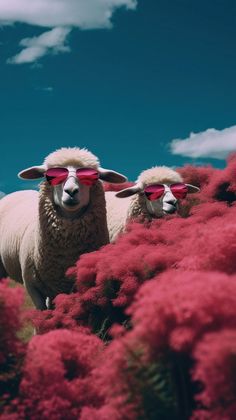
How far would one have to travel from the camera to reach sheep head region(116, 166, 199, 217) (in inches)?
290

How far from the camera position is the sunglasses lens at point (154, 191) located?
7449 millimetres

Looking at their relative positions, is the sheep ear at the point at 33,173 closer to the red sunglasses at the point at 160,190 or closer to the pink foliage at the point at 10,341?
the red sunglasses at the point at 160,190

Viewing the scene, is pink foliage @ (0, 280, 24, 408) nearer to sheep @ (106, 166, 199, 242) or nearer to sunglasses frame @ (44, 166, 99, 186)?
sunglasses frame @ (44, 166, 99, 186)

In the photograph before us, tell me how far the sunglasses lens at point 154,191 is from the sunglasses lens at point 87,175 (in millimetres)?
1048

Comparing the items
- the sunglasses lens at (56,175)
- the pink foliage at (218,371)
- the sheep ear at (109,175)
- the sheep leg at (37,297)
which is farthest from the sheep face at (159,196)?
the pink foliage at (218,371)

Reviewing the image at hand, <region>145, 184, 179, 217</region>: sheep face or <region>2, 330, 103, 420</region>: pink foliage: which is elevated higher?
<region>145, 184, 179, 217</region>: sheep face

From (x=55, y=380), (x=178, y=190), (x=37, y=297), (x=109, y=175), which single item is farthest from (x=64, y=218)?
(x=55, y=380)

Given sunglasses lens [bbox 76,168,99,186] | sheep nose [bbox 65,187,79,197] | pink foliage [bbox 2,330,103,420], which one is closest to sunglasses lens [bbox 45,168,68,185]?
sunglasses lens [bbox 76,168,99,186]

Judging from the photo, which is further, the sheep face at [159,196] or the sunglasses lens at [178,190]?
the sunglasses lens at [178,190]

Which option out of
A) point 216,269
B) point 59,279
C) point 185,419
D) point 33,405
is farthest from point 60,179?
point 185,419

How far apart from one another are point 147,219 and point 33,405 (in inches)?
181

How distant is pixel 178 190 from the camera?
297 inches

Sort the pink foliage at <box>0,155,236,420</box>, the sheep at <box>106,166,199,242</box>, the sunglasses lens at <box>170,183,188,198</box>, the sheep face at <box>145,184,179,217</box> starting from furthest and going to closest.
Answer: the sunglasses lens at <box>170,183,188,198</box> < the sheep at <box>106,166,199,242</box> < the sheep face at <box>145,184,179,217</box> < the pink foliage at <box>0,155,236,420</box>

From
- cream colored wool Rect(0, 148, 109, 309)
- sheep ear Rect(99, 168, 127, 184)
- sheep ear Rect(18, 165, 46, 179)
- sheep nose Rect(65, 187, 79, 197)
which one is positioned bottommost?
cream colored wool Rect(0, 148, 109, 309)
